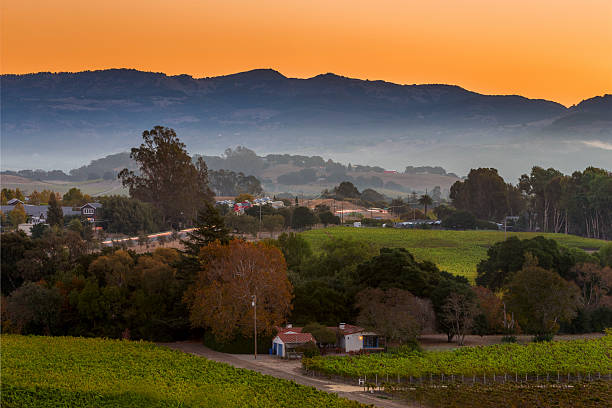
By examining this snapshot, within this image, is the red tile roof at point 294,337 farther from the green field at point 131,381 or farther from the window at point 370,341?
the green field at point 131,381

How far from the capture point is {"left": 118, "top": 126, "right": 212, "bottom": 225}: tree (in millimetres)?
123688

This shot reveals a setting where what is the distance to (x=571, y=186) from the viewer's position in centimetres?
13175

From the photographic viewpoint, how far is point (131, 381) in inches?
1667

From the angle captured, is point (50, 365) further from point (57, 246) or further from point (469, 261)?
point (469, 261)

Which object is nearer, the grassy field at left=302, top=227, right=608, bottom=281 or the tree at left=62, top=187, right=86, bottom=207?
the grassy field at left=302, top=227, right=608, bottom=281

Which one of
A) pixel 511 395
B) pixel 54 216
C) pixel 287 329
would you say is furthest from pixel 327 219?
pixel 511 395

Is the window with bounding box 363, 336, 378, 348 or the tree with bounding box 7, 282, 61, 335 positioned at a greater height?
the tree with bounding box 7, 282, 61, 335

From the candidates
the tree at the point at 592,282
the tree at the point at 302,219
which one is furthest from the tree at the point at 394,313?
the tree at the point at 302,219

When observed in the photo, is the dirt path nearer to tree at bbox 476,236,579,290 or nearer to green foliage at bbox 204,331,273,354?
green foliage at bbox 204,331,273,354

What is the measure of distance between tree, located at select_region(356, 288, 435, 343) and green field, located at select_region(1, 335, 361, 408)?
36.4ft

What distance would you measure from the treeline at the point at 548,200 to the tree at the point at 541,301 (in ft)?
246

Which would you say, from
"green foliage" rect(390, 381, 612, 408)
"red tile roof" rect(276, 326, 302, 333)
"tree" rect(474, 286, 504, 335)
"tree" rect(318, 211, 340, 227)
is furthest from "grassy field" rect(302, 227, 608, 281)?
"green foliage" rect(390, 381, 612, 408)

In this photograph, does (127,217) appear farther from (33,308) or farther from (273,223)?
(33,308)

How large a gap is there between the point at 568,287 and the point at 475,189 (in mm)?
94870
